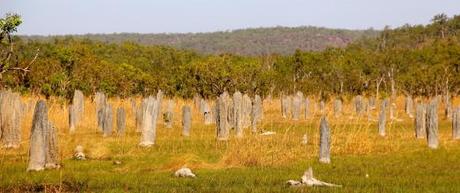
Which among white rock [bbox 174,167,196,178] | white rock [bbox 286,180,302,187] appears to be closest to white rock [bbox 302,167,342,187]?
white rock [bbox 286,180,302,187]

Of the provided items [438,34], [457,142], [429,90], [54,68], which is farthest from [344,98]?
[438,34]

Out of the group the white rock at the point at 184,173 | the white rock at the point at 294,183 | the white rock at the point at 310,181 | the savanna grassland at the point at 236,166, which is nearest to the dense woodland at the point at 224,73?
the savanna grassland at the point at 236,166

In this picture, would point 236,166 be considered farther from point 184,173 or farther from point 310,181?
point 310,181

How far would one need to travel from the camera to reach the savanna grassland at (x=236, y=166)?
14180mm

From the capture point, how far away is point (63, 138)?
26.4 metres

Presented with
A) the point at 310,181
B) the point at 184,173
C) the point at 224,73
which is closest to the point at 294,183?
the point at 310,181

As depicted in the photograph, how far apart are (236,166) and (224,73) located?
3967 centimetres

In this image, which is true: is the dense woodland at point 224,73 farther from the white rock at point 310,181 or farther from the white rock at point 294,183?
the white rock at point 310,181

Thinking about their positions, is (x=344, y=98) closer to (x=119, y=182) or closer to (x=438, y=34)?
(x=119, y=182)

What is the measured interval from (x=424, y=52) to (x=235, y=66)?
3834 cm

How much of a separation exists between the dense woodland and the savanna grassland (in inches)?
522

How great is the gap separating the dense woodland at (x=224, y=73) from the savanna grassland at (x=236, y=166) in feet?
43.5

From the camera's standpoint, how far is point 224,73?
189 feet

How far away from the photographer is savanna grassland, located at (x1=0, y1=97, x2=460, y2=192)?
1418cm
